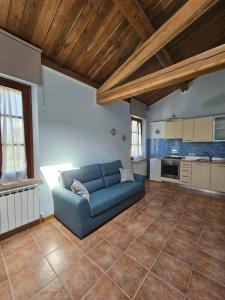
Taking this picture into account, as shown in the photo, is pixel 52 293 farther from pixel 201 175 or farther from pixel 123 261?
pixel 201 175

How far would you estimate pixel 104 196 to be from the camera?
2570mm

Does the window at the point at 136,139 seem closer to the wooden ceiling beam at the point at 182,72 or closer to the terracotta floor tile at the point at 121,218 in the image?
the wooden ceiling beam at the point at 182,72

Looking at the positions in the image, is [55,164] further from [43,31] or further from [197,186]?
[197,186]

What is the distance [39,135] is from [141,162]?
3888 mm

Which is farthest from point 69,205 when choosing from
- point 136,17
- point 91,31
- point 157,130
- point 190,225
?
point 157,130

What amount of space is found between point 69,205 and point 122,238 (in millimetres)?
934

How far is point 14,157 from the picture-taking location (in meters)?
2.30

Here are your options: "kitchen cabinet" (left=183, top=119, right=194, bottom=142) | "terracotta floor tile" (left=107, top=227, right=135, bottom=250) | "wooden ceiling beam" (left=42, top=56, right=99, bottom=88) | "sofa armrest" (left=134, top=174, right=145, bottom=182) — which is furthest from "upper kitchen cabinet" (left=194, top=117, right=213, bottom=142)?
"terracotta floor tile" (left=107, top=227, right=135, bottom=250)

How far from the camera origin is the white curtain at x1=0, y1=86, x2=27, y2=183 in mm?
2193

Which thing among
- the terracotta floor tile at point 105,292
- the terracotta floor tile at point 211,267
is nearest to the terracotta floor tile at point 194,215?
the terracotta floor tile at point 211,267

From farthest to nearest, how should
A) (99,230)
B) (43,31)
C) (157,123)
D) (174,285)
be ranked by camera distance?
1. (157,123)
2. (99,230)
3. (43,31)
4. (174,285)

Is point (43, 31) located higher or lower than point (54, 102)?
higher

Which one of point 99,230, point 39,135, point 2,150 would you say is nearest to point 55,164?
point 39,135

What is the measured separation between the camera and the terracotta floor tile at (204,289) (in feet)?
4.25
